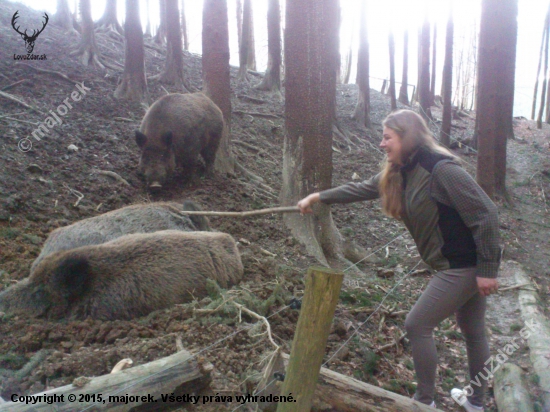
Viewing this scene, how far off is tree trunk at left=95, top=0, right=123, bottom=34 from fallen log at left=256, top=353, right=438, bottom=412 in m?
21.1

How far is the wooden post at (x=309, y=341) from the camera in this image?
110 inches

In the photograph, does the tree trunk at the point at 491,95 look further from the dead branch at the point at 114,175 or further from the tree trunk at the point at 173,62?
the tree trunk at the point at 173,62

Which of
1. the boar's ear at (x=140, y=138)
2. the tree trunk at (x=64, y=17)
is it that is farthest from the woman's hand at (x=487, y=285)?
the tree trunk at (x=64, y=17)

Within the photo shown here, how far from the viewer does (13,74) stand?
36.8 ft

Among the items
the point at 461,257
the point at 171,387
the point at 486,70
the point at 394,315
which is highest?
the point at 486,70

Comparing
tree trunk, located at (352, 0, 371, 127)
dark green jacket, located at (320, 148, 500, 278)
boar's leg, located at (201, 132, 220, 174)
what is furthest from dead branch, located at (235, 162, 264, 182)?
tree trunk, located at (352, 0, 371, 127)

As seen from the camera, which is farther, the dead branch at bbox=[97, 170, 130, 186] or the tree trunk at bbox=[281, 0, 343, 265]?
the dead branch at bbox=[97, 170, 130, 186]

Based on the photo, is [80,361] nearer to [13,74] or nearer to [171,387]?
[171,387]

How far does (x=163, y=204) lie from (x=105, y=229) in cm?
103

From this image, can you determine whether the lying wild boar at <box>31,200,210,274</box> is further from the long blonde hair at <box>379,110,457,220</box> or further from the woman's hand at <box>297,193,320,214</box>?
the long blonde hair at <box>379,110,457,220</box>

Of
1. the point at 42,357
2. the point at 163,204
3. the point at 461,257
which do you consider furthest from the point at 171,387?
the point at 163,204

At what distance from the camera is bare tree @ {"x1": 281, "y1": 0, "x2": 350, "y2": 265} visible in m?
6.86

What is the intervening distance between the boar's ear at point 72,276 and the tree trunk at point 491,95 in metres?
7.86

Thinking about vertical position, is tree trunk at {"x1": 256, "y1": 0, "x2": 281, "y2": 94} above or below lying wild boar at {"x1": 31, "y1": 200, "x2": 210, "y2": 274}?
above
